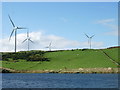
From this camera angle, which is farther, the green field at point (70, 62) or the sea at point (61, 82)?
the green field at point (70, 62)

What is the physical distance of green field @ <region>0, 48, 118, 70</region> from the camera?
558ft

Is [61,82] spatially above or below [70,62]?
below

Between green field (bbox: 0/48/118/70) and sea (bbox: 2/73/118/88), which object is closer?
sea (bbox: 2/73/118/88)

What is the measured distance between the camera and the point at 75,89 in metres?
64.4

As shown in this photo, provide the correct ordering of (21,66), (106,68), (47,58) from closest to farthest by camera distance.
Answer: (106,68)
(21,66)
(47,58)

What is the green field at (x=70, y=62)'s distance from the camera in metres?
170

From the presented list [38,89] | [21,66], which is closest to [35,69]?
[21,66]

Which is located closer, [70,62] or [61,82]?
[61,82]

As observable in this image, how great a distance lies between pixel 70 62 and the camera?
178 metres

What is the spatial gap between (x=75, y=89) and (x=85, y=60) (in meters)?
115

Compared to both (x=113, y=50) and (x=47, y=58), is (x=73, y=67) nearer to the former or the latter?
(x=47, y=58)

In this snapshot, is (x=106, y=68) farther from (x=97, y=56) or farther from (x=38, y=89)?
(x=38, y=89)

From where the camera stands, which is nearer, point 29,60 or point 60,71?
point 60,71

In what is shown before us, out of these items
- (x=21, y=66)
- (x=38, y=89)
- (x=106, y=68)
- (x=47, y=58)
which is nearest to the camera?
(x=38, y=89)
